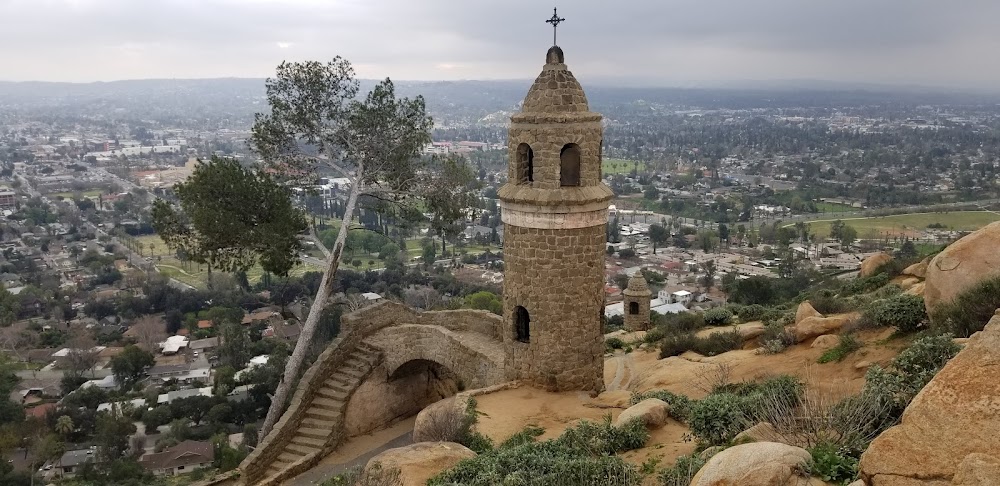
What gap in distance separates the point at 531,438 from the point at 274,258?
713 cm

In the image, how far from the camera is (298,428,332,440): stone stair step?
12229mm

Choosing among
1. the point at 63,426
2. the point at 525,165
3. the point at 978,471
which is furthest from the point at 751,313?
the point at 63,426

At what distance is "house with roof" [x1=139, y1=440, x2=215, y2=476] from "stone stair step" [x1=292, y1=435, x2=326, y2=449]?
45.2 feet

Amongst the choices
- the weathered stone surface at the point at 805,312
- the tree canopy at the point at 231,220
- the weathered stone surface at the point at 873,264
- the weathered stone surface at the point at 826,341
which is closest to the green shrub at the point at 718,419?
the weathered stone surface at the point at 826,341

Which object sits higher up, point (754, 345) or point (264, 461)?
point (754, 345)

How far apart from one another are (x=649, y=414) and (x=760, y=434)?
2.43m

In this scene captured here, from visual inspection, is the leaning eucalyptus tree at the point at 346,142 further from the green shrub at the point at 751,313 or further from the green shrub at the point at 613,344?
the green shrub at the point at 751,313

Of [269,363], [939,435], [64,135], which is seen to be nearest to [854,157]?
[269,363]

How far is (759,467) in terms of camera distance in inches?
182

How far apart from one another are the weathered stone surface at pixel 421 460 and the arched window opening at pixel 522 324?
3.42 meters

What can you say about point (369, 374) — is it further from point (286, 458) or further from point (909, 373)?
point (909, 373)

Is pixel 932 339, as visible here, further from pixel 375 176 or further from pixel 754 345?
pixel 375 176

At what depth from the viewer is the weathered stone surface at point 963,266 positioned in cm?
845

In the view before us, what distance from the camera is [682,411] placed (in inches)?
337
